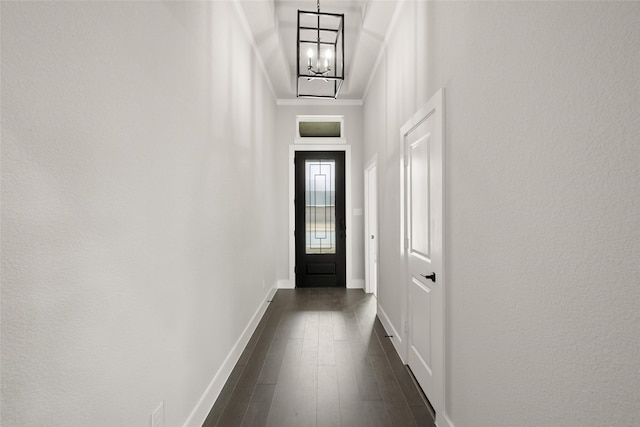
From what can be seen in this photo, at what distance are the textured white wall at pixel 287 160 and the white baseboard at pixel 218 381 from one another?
6.86 ft

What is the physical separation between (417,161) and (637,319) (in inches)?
75.1

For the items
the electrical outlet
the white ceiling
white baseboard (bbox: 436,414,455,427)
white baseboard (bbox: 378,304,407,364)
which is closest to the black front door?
the white ceiling

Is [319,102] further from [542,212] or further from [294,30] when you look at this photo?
[542,212]

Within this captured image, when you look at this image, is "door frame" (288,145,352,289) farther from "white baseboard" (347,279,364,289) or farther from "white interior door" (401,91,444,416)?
"white interior door" (401,91,444,416)

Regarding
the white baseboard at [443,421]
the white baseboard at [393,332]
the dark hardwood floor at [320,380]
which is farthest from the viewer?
the white baseboard at [393,332]

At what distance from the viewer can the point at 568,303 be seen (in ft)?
3.38

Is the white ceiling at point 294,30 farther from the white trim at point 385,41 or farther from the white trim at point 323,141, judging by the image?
the white trim at point 323,141

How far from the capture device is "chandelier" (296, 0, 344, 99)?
3281 millimetres

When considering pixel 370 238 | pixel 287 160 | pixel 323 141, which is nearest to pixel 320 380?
pixel 370 238

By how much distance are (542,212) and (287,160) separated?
487cm

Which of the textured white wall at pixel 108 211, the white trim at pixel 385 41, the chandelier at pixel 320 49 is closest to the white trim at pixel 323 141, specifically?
the chandelier at pixel 320 49

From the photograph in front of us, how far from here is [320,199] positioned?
582cm

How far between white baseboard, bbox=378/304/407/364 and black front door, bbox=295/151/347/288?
1.75 m

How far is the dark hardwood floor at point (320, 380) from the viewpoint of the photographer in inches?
85.5
